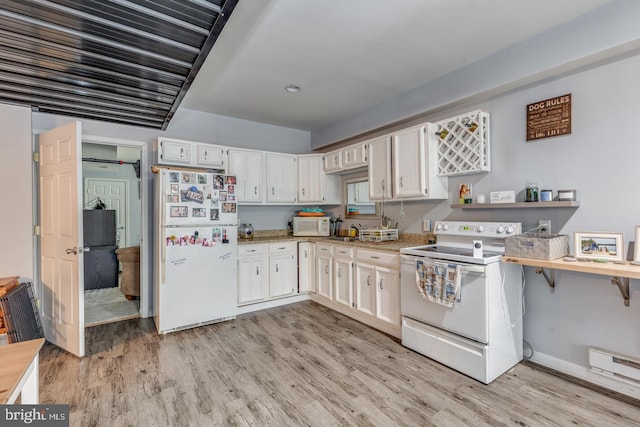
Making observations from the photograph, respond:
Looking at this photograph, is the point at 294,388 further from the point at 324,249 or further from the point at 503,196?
the point at 503,196

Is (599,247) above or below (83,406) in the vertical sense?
above

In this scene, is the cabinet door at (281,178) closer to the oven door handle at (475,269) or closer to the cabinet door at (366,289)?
the cabinet door at (366,289)

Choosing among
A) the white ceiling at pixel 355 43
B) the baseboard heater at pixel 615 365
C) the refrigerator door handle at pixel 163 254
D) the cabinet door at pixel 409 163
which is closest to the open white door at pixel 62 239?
the refrigerator door handle at pixel 163 254

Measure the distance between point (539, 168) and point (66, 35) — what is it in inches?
142

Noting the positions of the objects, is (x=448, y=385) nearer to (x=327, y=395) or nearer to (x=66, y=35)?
(x=327, y=395)

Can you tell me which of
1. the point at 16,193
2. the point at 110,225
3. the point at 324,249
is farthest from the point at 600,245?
the point at 110,225

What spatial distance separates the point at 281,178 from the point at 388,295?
7.52 ft

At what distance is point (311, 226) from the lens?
4453 millimetres

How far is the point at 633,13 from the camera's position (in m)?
1.92

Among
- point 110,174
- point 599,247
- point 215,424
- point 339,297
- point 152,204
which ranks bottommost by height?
point 215,424

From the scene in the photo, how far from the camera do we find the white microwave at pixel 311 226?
4.44 meters

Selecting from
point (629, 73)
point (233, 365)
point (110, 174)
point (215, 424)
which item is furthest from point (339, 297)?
point (110, 174)

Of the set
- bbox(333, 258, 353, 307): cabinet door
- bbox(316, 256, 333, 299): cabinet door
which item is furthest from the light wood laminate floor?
bbox(316, 256, 333, 299): cabinet door

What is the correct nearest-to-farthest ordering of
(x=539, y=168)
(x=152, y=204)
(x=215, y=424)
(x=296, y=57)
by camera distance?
(x=215, y=424), (x=539, y=168), (x=296, y=57), (x=152, y=204)
